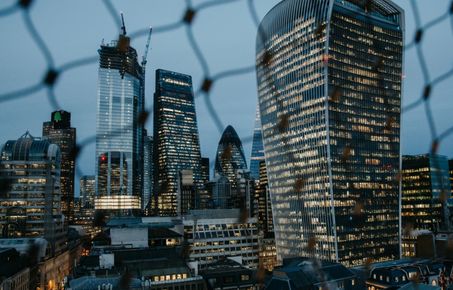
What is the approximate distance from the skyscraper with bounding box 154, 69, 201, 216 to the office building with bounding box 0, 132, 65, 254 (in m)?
36.4

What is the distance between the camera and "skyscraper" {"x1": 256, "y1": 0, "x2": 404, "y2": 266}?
18.1m

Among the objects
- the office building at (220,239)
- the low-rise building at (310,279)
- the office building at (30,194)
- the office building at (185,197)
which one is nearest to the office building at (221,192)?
the office building at (185,197)

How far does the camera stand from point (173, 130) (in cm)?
5809

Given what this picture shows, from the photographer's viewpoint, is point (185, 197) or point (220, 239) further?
point (185, 197)

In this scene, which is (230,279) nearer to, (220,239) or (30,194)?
(220,239)

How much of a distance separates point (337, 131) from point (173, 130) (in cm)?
4148

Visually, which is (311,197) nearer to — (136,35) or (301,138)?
(301,138)

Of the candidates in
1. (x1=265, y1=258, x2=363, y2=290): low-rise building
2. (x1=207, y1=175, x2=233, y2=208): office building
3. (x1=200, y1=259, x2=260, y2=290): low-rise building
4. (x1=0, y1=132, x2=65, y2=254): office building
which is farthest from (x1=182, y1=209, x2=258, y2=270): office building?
(x1=207, y1=175, x2=233, y2=208): office building

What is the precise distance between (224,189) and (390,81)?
1916 centimetres

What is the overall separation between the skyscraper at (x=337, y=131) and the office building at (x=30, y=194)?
32.1 feet

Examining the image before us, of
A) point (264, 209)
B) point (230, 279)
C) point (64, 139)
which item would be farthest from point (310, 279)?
point (64, 139)

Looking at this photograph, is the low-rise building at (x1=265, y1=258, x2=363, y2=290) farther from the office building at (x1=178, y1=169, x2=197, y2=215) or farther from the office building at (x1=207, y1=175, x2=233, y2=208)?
the office building at (x1=178, y1=169, x2=197, y2=215)

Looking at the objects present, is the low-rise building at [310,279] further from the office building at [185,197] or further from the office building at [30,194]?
the office building at [185,197]

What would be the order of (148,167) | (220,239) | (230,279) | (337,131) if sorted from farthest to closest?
1. (148,167)
2. (220,239)
3. (337,131)
4. (230,279)
